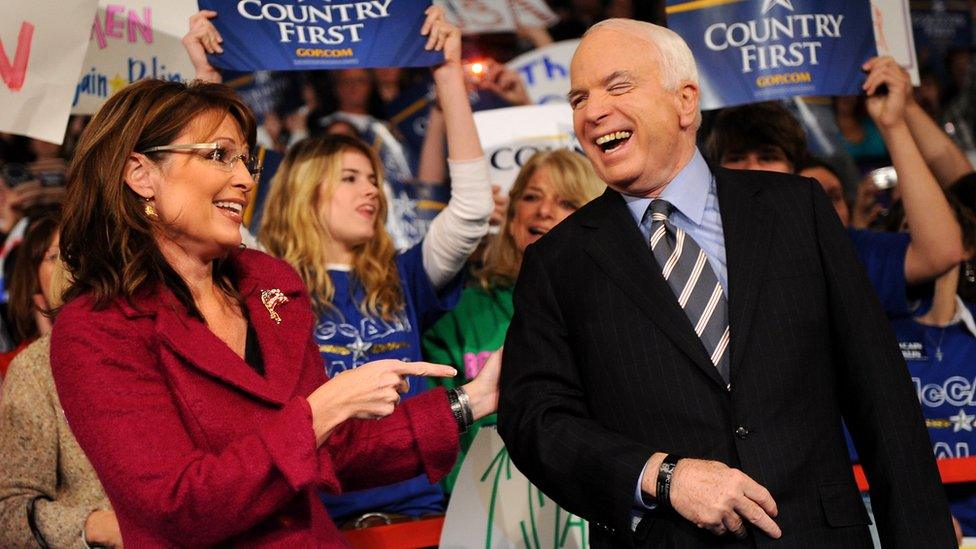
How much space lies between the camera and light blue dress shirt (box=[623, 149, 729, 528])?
233 cm

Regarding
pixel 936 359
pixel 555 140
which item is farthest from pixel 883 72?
pixel 555 140

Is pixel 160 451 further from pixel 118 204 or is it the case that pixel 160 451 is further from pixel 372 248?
pixel 372 248

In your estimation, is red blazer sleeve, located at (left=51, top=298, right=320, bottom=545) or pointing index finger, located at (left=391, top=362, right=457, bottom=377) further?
pointing index finger, located at (left=391, top=362, right=457, bottom=377)

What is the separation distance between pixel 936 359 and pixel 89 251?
8.48 feet

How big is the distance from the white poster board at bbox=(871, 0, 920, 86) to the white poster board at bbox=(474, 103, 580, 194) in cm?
109

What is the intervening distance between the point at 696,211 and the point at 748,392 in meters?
0.41

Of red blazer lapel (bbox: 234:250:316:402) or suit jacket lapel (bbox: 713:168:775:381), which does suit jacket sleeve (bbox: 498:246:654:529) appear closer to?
suit jacket lapel (bbox: 713:168:775:381)

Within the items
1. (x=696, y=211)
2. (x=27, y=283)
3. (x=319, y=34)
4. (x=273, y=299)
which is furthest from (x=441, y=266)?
(x=27, y=283)

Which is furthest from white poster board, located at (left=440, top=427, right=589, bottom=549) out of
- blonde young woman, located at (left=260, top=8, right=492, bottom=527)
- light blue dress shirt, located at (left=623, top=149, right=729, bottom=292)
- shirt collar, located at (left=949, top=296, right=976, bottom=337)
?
shirt collar, located at (left=949, top=296, right=976, bottom=337)

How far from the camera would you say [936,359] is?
358cm

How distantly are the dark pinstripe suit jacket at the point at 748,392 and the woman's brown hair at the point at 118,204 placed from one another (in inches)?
29.7

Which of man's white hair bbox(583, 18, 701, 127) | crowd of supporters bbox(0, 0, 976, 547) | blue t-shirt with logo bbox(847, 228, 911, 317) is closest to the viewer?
man's white hair bbox(583, 18, 701, 127)

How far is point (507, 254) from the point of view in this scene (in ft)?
12.9

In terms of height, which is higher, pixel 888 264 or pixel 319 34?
pixel 319 34
